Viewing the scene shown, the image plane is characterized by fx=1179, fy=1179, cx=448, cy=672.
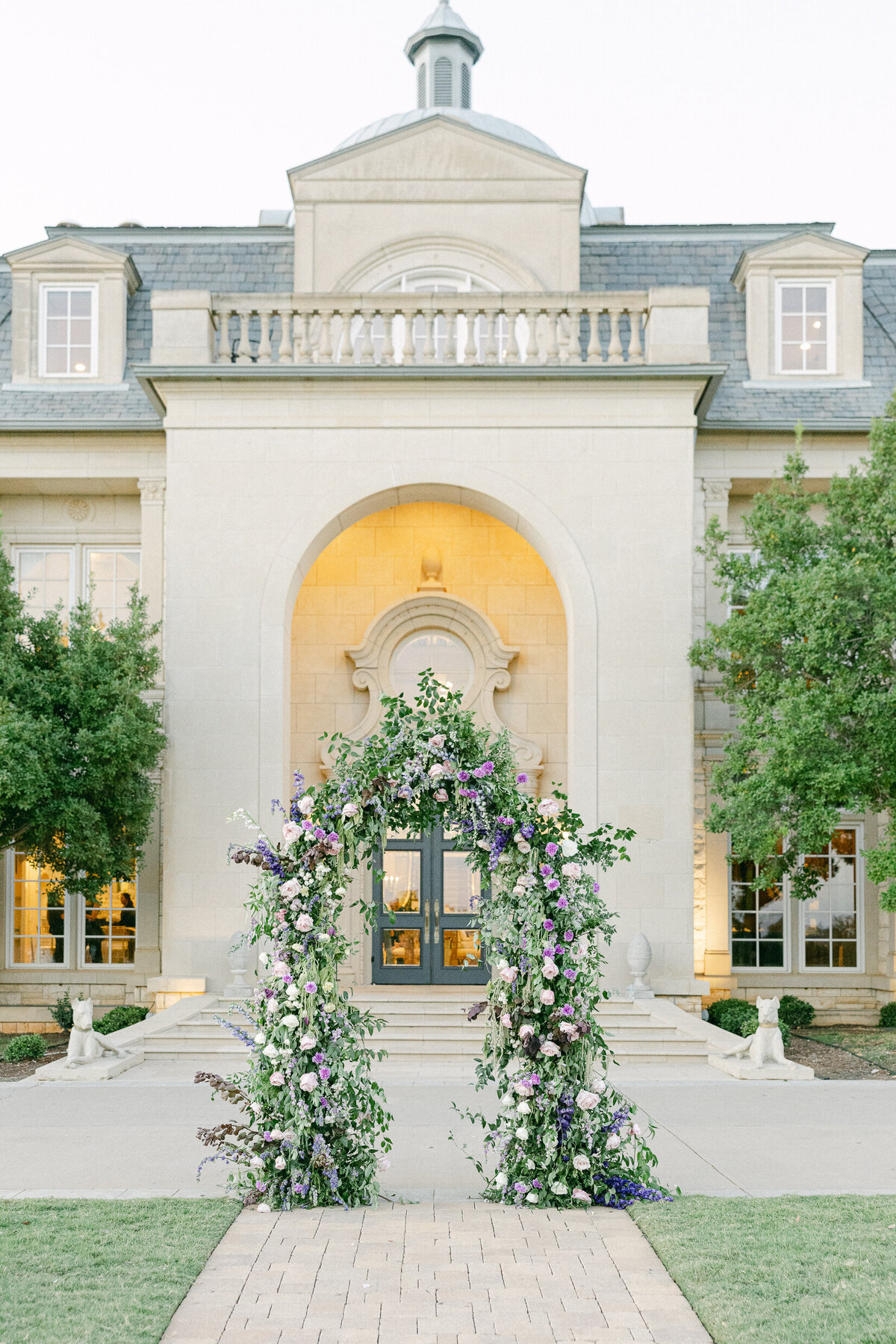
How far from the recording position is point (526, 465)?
1702 cm

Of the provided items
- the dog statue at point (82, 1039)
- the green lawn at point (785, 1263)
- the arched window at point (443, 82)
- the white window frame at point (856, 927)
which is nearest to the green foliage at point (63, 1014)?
the dog statue at point (82, 1039)

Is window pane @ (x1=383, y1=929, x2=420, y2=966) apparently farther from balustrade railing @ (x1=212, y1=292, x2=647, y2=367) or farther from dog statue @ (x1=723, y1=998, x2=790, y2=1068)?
balustrade railing @ (x1=212, y1=292, x2=647, y2=367)

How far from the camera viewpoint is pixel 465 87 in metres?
24.7

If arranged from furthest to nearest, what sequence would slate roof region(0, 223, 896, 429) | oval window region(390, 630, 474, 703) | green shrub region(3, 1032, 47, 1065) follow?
oval window region(390, 630, 474, 703) < slate roof region(0, 223, 896, 429) < green shrub region(3, 1032, 47, 1065)

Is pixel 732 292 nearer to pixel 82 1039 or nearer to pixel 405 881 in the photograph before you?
pixel 405 881

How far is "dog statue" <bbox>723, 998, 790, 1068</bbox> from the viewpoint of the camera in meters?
12.7

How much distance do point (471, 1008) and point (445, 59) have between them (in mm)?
22358

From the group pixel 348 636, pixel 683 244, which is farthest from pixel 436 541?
pixel 683 244

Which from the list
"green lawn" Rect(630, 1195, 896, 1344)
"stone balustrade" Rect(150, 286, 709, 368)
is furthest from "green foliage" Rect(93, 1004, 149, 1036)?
"green lawn" Rect(630, 1195, 896, 1344)

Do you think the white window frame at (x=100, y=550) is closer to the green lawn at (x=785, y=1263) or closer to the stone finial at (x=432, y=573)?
the stone finial at (x=432, y=573)

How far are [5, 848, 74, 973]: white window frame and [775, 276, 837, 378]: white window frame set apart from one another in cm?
1416

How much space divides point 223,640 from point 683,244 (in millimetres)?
10682

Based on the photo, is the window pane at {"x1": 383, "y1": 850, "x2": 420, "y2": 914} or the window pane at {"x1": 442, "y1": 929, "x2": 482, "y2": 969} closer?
the window pane at {"x1": 442, "y1": 929, "x2": 482, "y2": 969}

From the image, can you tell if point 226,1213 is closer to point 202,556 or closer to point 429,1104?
point 429,1104
